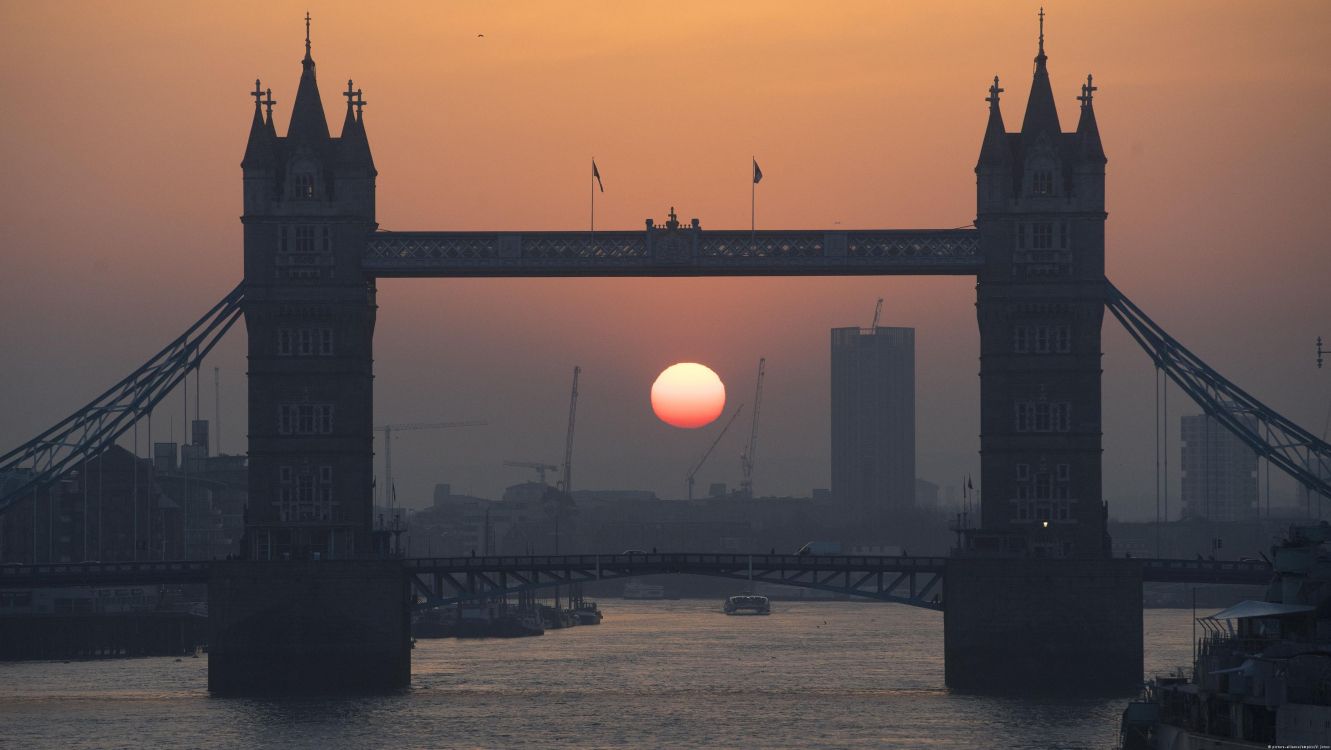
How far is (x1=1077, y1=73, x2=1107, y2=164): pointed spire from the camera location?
14525cm

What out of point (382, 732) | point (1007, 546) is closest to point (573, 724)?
point (382, 732)

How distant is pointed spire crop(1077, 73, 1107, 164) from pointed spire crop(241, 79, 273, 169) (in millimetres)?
46666

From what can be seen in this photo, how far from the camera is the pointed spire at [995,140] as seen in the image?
14562cm

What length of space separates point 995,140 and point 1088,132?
5295 mm

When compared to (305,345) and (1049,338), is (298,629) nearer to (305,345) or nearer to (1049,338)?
(305,345)

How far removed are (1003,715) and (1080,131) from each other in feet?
117

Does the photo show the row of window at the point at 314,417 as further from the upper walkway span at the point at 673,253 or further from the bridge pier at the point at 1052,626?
the bridge pier at the point at 1052,626

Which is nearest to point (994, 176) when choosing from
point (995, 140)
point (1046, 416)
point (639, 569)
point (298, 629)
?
point (995, 140)

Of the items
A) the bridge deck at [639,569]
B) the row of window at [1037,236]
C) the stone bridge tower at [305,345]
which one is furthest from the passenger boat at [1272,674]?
the stone bridge tower at [305,345]

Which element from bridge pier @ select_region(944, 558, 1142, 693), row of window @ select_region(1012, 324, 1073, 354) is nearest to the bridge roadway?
bridge pier @ select_region(944, 558, 1142, 693)

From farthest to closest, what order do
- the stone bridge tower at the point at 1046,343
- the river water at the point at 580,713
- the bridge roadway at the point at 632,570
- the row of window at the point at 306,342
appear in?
the row of window at the point at 306,342
the bridge roadway at the point at 632,570
the stone bridge tower at the point at 1046,343
the river water at the point at 580,713

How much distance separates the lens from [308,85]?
148625 millimetres

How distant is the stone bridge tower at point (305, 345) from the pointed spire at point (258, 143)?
0.27 m

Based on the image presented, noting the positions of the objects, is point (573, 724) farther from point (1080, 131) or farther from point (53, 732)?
point (1080, 131)
